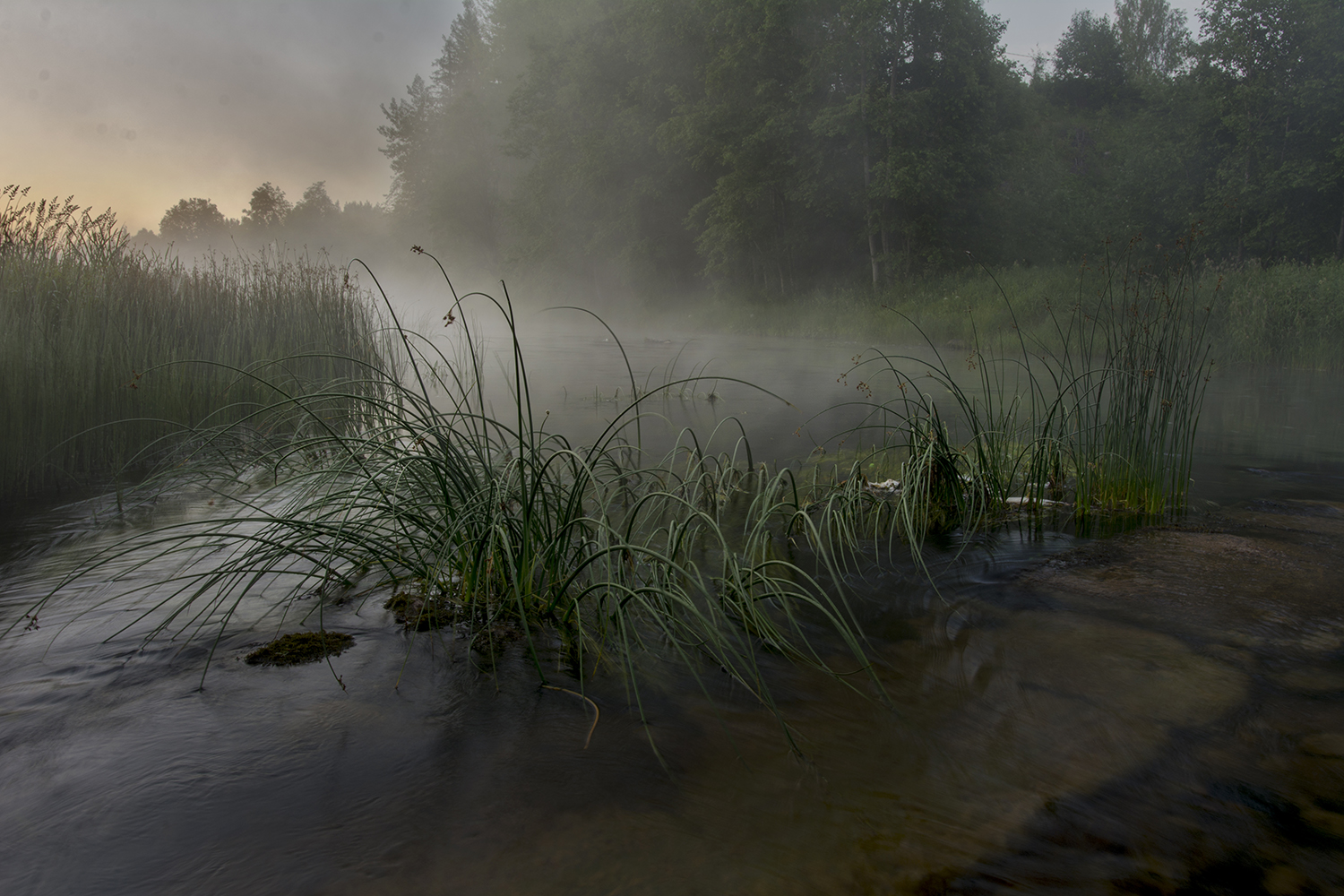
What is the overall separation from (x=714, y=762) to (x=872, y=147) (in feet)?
68.7

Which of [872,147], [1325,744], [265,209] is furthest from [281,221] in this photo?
[1325,744]

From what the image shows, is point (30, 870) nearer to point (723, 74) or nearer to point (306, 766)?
point (306, 766)

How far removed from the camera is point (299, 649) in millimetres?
2145

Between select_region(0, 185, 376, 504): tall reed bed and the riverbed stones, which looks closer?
the riverbed stones


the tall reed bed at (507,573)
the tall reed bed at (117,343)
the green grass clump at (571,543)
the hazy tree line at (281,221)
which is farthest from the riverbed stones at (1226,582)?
the hazy tree line at (281,221)

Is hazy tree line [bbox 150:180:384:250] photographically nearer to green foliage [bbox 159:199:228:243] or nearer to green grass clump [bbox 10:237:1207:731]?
green foliage [bbox 159:199:228:243]

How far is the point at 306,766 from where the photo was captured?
1663 millimetres

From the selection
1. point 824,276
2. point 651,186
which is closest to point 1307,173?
point 824,276

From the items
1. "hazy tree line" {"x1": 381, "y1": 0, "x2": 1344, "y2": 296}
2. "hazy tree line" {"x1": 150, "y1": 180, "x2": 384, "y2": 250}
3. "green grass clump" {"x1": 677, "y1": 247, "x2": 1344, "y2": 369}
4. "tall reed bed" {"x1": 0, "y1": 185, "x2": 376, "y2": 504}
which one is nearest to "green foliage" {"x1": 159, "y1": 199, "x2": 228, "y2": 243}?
"hazy tree line" {"x1": 150, "y1": 180, "x2": 384, "y2": 250}

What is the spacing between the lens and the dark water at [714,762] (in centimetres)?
141

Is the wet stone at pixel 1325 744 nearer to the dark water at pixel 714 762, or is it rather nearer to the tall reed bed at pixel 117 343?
the dark water at pixel 714 762

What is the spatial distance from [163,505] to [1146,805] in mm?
4014

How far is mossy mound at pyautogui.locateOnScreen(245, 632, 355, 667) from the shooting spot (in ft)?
6.84

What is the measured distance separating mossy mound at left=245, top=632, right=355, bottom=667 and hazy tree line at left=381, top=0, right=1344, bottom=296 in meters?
19.0
